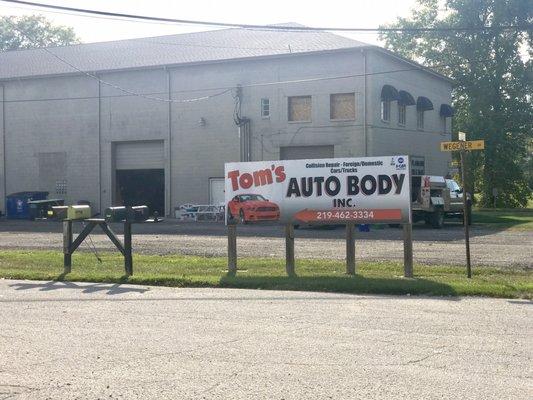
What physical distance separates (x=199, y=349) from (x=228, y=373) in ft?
3.51

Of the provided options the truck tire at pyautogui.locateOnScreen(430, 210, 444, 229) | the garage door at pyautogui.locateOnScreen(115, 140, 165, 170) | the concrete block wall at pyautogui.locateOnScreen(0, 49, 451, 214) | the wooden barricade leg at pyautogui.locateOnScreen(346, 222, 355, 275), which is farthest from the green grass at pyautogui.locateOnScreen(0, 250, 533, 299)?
the garage door at pyautogui.locateOnScreen(115, 140, 165, 170)

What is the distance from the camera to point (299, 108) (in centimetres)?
3875

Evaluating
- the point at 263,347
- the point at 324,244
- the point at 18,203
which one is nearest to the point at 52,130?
the point at 18,203

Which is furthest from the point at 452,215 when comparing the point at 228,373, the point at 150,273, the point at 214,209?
the point at 228,373

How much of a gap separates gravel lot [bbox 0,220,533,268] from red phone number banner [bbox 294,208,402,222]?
3.24 m

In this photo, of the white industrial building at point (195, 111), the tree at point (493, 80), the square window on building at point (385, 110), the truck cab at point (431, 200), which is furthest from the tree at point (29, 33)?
the truck cab at point (431, 200)

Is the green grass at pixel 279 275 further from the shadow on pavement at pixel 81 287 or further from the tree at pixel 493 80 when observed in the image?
the tree at pixel 493 80

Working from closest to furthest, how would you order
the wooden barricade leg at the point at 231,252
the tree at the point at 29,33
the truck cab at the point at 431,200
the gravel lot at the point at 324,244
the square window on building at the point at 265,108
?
the wooden barricade leg at the point at 231,252
the gravel lot at the point at 324,244
the truck cab at the point at 431,200
the square window on building at the point at 265,108
the tree at the point at 29,33

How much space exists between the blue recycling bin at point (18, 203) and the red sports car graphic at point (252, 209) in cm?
3066

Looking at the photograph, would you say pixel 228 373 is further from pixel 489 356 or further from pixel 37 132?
pixel 37 132

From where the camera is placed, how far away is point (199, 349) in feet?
26.4

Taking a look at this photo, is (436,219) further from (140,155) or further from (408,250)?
(140,155)

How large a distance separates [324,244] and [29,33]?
6539cm

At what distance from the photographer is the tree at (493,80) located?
52969 mm
